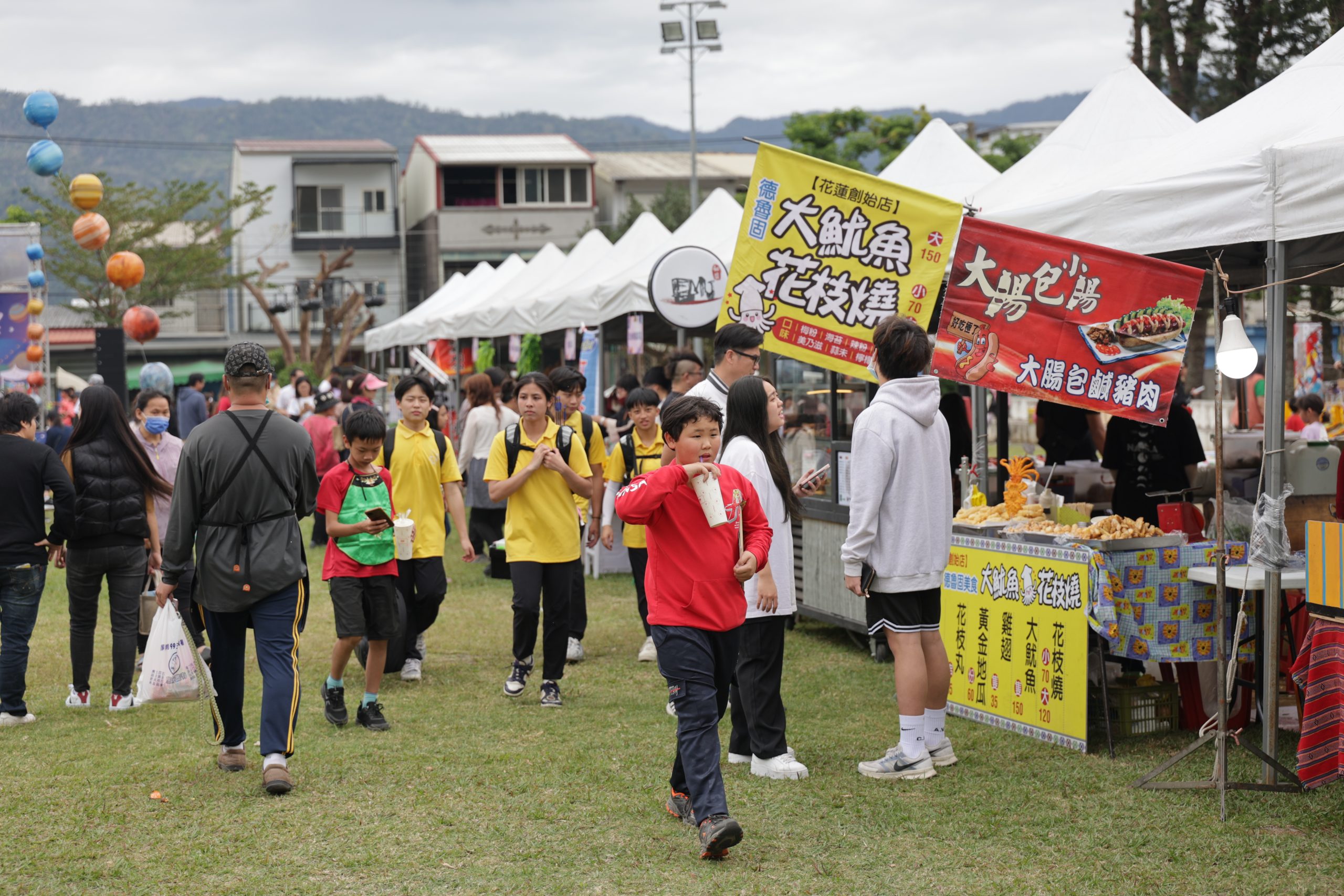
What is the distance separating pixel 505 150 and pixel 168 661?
4417cm

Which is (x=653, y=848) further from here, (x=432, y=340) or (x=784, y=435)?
(x=432, y=340)

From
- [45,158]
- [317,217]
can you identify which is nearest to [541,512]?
[45,158]

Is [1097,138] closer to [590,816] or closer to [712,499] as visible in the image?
[712,499]

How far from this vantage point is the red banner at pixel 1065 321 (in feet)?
18.0

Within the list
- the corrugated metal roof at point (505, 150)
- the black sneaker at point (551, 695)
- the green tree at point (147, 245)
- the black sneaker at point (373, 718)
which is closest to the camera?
the black sneaker at point (373, 718)

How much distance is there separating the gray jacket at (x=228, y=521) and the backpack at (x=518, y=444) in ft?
5.53

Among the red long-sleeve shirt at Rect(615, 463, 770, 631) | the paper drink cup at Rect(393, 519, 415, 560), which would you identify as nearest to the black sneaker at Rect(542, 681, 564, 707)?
the paper drink cup at Rect(393, 519, 415, 560)

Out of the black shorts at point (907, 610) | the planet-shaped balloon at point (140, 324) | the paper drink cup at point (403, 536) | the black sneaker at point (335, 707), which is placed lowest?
the black sneaker at point (335, 707)

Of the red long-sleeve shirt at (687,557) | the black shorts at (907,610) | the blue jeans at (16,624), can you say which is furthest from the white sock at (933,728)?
the blue jeans at (16,624)

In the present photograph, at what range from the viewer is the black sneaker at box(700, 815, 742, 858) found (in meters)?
4.17

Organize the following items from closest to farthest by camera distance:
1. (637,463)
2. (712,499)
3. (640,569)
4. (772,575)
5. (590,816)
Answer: (712,499)
(590,816)
(772,575)
(640,569)
(637,463)

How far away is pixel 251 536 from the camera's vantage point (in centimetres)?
517

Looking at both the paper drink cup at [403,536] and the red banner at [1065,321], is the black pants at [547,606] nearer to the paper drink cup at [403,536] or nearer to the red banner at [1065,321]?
the paper drink cup at [403,536]

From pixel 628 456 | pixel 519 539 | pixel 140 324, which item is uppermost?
pixel 140 324
